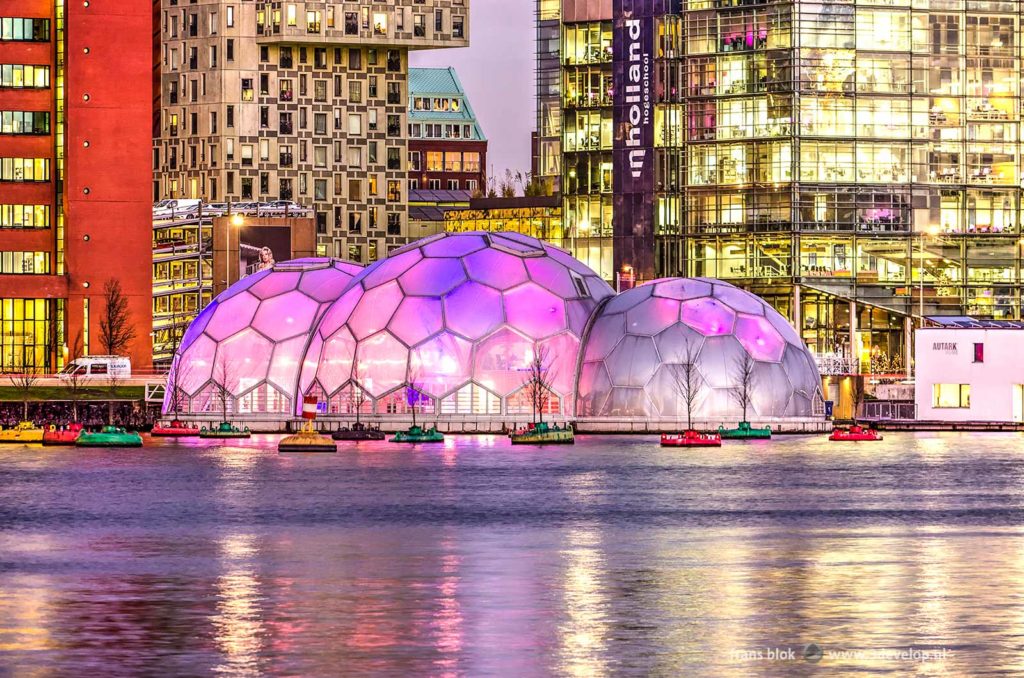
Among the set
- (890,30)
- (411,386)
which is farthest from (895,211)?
(411,386)

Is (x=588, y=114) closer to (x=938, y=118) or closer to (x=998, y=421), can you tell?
(x=938, y=118)

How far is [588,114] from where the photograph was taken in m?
168

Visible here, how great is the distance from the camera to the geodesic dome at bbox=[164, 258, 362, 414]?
111 meters

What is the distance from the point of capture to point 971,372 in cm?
11638

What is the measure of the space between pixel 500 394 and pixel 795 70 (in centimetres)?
4439

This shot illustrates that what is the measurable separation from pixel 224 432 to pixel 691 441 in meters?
22.3

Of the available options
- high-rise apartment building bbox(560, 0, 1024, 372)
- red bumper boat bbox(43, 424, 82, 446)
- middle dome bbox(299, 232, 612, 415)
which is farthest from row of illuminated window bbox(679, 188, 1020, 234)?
red bumper boat bbox(43, 424, 82, 446)

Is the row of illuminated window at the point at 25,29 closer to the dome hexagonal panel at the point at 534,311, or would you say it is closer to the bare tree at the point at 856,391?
the dome hexagonal panel at the point at 534,311

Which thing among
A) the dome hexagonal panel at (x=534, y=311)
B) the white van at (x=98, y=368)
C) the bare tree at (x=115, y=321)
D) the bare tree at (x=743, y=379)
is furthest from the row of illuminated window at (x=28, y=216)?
the bare tree at (x=743, y=379)

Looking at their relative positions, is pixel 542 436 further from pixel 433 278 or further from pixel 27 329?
pixel 27 329

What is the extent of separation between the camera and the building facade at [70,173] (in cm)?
15212

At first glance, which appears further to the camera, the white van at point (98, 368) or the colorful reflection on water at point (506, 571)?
the white van at point (98, 368)

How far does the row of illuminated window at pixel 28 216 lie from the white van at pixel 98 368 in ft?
97.1

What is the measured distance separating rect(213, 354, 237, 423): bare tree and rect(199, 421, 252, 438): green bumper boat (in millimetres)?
4267
